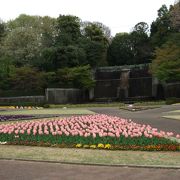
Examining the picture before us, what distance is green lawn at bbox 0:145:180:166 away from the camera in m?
9.57

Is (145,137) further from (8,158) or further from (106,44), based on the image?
(106,44)

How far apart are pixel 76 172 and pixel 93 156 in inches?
67.2

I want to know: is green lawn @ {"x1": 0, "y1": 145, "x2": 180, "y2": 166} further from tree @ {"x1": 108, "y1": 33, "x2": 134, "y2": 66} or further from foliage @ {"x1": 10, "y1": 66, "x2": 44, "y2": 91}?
tree @ {"x1": 108, "y1": 33, "x2": 134, "y2": 66}

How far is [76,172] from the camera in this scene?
8648 mm

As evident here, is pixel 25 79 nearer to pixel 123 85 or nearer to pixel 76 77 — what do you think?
pixel 76 77

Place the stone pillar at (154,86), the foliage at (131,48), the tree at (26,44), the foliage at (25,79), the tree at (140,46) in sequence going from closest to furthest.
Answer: the foliage at (25,79) → the stone pillar at (154,86) → the tree at (26,44) → the tree at (140,46) → the foliage at (131,48)

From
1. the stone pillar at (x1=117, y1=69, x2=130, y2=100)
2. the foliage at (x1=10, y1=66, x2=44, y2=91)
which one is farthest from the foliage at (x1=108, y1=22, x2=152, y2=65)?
the foliage at (x1=10, y1=66, x2=44, y2=91)

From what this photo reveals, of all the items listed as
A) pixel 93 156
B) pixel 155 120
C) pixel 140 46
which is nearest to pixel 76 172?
pixel 93 156

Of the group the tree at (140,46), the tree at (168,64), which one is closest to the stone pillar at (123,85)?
the tree at (140,46)

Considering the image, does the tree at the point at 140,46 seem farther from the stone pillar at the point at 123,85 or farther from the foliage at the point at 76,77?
the foliage at the point at 76,77

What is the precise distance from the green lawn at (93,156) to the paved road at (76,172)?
1.64 feet

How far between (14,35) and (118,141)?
5035 centimetres

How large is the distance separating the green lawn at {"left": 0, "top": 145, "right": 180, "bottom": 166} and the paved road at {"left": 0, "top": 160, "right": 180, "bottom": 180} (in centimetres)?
50

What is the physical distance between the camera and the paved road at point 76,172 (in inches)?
320
